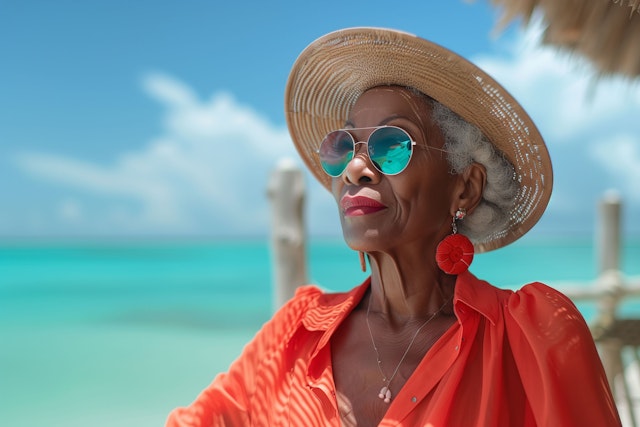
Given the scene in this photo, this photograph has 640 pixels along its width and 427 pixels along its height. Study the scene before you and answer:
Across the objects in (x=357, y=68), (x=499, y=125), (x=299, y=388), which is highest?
(x=357, y=68)

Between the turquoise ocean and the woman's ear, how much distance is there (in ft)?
8.92

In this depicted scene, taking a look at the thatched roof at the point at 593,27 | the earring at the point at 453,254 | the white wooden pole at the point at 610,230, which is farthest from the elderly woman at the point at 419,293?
the white wooden pole at the point at 610,230

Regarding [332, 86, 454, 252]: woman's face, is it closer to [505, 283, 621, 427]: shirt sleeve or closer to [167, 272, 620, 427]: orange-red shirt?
[167, 272, 620, 427]: orange-red shirt

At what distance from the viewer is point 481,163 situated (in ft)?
6.17

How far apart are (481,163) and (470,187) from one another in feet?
0.26

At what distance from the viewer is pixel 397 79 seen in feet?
6.19

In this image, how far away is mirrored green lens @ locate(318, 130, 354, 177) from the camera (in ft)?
6.05

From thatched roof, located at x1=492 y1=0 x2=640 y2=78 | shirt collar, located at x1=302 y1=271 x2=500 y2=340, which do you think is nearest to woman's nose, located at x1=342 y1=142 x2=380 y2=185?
shirt collar, located at x1=302 y1=271 x2=500 y2=340

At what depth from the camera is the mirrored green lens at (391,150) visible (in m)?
1.75

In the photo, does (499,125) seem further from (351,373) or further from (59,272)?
(59,272)

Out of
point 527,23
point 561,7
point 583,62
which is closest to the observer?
point 561,7

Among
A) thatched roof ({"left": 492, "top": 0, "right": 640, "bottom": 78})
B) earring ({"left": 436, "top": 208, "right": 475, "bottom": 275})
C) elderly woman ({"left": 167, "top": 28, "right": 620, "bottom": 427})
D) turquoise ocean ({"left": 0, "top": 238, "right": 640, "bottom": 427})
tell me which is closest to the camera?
elderly woman ({"left": 167, "top": 28, "right": 620, "bottom": 427})

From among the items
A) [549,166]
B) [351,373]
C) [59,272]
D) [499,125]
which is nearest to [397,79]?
[499,125]

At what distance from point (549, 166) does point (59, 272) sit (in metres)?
39.2
